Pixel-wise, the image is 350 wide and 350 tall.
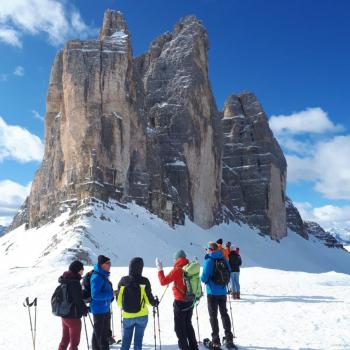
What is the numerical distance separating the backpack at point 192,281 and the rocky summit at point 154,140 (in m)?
36.2

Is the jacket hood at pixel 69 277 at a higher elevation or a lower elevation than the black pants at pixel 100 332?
higher

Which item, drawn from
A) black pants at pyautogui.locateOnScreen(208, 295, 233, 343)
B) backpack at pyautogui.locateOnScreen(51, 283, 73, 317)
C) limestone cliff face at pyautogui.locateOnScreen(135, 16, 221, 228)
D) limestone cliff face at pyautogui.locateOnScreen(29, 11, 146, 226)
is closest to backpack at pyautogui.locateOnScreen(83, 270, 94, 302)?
backpack at pyautogui.locateOnScreen(51, 283, 73, 317)

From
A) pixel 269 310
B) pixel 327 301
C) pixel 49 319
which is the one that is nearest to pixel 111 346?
pixel 49 319

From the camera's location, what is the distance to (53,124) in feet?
194

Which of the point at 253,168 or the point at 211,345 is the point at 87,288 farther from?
the point at 253,168

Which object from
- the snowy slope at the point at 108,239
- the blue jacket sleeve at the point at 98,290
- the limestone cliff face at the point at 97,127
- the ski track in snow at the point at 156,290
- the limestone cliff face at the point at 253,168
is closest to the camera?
the blue jacket sleeve at the point at 98,290

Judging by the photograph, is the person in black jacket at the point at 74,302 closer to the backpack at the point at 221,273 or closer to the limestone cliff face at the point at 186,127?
the backpack at the point at 221,273

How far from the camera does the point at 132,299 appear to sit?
7.04m

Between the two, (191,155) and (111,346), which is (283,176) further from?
(111,346)

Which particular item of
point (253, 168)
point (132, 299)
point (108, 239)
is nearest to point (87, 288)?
point (132, 299)

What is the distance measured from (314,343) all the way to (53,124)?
181ft

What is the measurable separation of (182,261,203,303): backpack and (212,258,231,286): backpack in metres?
0.64

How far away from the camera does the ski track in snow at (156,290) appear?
9.71 meters

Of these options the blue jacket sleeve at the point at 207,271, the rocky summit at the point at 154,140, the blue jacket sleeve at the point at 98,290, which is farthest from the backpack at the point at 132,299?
the rocky summit at the point at 154,140
